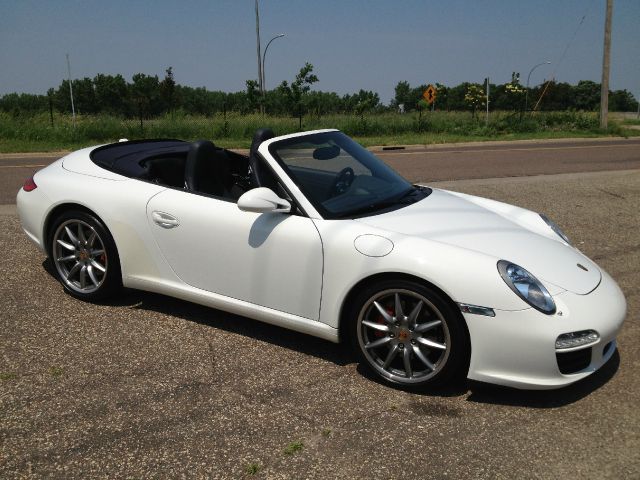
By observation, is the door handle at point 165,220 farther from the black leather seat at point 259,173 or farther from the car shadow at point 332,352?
the car shadow at point 332,352

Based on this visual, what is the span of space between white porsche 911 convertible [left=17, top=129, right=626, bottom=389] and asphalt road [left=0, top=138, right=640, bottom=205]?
5349 mm

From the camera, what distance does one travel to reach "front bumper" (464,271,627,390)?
10.1ft

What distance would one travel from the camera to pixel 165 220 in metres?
4.05

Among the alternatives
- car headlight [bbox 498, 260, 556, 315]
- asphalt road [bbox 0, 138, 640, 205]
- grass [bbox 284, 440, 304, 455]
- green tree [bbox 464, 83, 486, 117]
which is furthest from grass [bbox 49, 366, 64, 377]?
green tree [bbox 464, 83, 486, 117]

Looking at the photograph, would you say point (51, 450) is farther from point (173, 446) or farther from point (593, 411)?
point (593, 411)

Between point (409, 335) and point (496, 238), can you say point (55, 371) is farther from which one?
point (496, 238)

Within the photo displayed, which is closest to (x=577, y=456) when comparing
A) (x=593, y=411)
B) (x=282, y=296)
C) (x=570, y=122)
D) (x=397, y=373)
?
(x=593, y=411)

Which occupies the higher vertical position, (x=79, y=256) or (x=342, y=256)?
(x=342, y=256)

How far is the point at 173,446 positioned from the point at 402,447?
1047 mm

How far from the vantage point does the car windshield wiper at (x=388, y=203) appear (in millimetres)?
3732

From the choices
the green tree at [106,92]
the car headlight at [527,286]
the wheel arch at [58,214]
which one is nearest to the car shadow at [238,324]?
the wheel arch at [58,214]

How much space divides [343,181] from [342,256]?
76cm

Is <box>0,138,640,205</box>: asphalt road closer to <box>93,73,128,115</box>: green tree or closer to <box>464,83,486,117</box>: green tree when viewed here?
<box>464,83,486,117</box>: green tree

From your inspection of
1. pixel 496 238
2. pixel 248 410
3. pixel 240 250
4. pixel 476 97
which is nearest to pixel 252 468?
pixel 248 410
